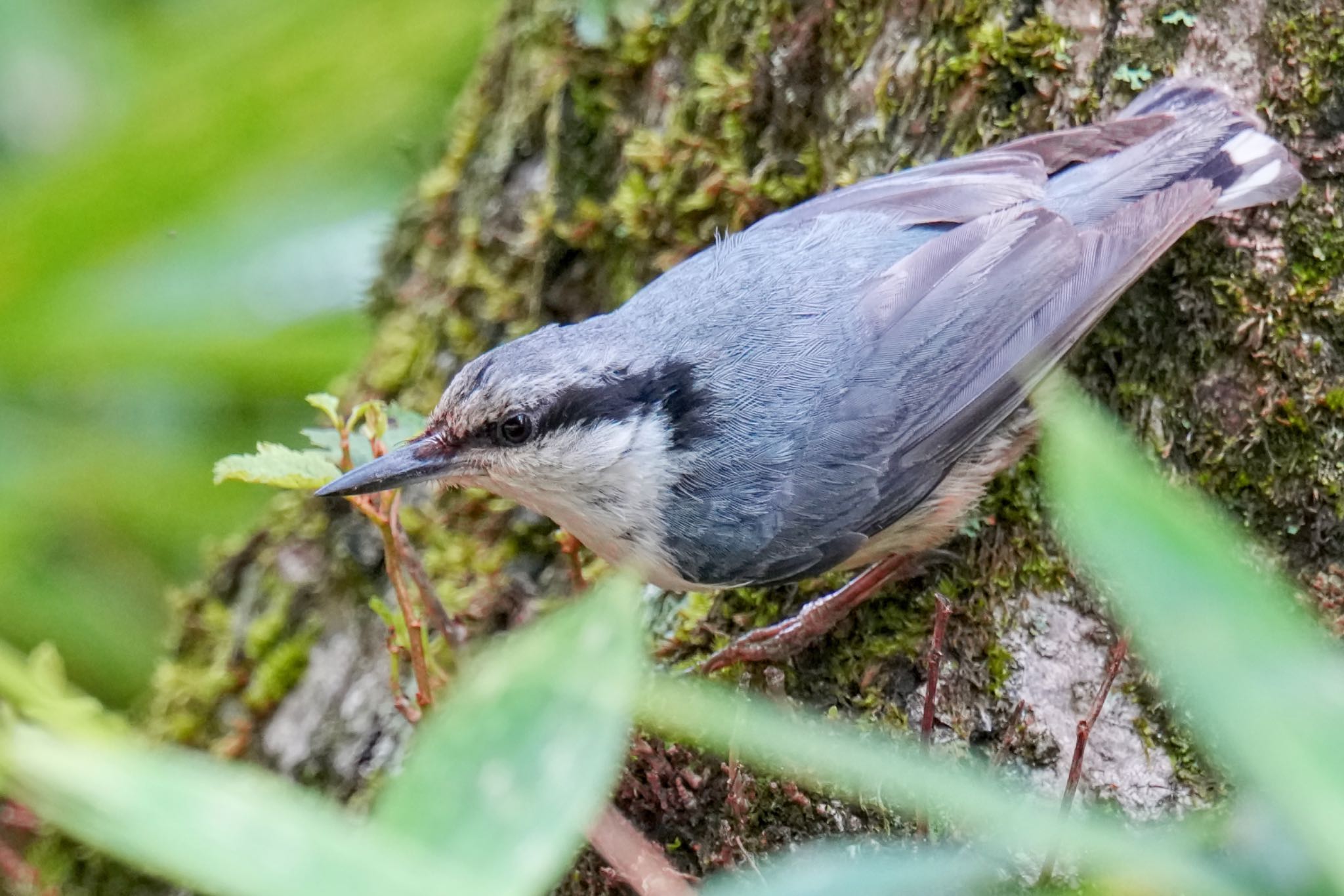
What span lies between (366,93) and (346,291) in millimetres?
794

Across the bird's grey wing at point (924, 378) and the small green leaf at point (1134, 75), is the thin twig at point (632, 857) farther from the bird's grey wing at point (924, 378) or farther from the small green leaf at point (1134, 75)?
the small green leaf at point (1134, 75)

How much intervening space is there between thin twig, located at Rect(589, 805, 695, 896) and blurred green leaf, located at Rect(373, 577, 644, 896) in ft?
1.50

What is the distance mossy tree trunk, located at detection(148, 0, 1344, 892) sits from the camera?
8.36ft

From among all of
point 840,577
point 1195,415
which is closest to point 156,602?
point 840,577

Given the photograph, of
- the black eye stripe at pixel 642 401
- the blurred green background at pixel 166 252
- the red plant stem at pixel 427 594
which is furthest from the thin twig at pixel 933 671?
the blurred green background at pixel 166 252

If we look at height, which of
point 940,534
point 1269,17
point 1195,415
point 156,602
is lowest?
point 156,602

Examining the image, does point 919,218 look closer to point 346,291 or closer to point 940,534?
point 940,534

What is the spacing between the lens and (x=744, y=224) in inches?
129

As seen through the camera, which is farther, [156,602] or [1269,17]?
[156,602]

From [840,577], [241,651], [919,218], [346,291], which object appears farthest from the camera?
[346,291]

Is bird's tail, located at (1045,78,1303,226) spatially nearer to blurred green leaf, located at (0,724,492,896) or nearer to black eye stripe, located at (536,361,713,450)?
black eye stripe, located at (536,361,713,450)

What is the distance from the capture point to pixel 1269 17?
8.88ft

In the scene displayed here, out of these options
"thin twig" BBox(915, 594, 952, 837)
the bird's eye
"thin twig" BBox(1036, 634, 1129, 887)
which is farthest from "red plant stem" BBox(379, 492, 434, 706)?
"thin twig" BBox(1036, 634, 1129, 887)

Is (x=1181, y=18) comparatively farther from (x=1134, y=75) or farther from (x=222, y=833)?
(x=222, y=833)
